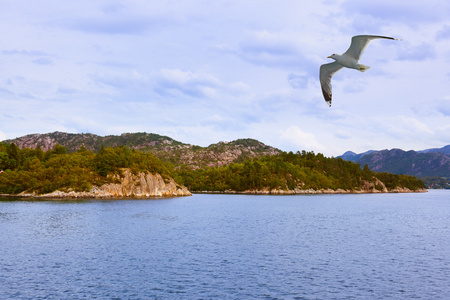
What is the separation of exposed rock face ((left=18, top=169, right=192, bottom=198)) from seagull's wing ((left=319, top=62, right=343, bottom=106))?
152108 mm

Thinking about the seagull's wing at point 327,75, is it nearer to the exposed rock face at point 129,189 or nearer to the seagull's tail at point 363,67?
the seagull's tail at point 363,67

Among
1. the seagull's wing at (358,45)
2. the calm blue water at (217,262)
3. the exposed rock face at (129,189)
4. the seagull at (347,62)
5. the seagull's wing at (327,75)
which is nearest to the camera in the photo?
the seagull's wing at (358,45)

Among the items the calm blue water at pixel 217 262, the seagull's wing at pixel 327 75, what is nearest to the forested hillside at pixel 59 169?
the calm blue water at pixel 217 262

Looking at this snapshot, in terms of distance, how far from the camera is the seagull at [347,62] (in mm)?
23953

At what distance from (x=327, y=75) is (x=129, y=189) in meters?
163

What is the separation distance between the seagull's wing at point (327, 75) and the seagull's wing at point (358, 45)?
2.06m

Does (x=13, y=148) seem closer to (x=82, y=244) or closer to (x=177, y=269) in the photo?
(x=82, y=244)

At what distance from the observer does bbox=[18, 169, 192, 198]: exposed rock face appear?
534 ft

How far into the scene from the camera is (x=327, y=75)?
28.1 m

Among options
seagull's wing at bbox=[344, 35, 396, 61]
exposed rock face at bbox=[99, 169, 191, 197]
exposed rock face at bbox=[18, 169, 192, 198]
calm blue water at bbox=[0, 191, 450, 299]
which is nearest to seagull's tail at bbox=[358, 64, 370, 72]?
seagull's wing at bbox=[344, 35, 396, 61]

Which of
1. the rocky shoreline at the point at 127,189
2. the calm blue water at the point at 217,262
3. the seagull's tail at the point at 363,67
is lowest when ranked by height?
the calm blue water at the point at 217,262

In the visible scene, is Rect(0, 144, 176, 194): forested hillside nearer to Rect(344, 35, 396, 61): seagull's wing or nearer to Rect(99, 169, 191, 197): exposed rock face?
Rect(99, 169, 191, 197): exposed rock face

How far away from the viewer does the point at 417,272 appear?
3856cm

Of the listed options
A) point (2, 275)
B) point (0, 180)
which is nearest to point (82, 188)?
point (0, 180)
